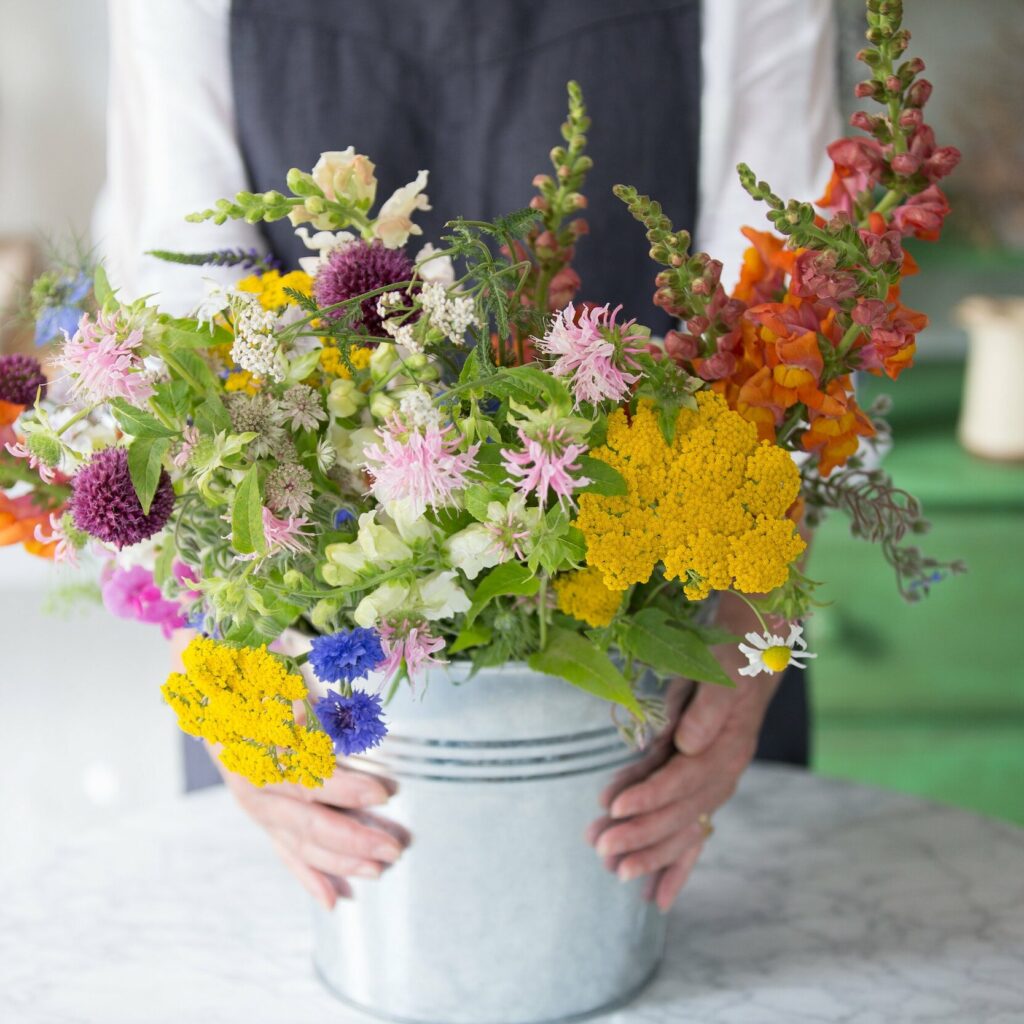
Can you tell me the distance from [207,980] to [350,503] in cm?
32

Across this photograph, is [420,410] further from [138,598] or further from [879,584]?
[879,584]

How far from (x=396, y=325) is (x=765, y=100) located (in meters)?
0.58

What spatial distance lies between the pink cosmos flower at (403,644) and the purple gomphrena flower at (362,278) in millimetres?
118

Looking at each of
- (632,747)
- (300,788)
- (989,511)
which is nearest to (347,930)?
(300,788)

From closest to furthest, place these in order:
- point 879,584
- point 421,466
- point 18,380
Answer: point 421,466, point 18,380, point 879,584

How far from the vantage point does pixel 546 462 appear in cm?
46

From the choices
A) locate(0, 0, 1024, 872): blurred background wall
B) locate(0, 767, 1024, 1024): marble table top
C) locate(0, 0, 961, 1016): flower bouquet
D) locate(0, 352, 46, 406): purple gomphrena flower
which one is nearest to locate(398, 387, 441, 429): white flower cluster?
locate(0, 0, 961, 1016): flower bouquet

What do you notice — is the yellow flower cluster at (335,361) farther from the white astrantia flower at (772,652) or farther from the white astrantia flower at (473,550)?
the white astrantia flower at (772,652)

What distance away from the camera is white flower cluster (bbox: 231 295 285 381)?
0.48 meters

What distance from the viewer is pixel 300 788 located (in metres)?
0.66

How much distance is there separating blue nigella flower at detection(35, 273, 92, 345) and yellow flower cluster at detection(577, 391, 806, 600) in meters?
0.27

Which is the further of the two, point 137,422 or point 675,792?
point 675,792

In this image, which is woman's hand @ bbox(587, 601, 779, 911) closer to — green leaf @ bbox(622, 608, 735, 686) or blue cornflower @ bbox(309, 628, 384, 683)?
green leaf @ bbox(622, 608, 735, 686)

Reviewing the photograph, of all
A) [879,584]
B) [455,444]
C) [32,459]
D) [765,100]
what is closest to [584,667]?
[455,444]
